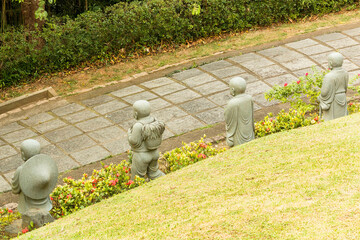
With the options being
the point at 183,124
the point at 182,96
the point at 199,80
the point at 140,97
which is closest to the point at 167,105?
the point at 182,96

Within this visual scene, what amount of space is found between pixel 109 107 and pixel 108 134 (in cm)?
112

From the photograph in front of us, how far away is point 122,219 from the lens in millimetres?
5992

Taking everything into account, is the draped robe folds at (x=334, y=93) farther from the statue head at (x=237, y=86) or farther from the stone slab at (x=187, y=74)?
the stone slab at (x=187, y=74)

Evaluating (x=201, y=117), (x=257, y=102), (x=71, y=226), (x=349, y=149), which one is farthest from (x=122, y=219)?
(x=257, y=102)

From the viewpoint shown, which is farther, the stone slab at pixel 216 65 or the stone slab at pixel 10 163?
the stone slab at pixel 216 65

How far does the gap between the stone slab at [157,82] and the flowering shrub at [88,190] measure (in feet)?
13.5

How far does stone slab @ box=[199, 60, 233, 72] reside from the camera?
12.1 meters

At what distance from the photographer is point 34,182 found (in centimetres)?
663

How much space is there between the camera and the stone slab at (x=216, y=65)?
1207 cm

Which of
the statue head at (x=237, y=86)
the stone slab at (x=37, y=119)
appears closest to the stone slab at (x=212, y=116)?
the statue head at (x=237, y=86)

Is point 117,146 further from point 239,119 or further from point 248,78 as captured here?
point 248,78

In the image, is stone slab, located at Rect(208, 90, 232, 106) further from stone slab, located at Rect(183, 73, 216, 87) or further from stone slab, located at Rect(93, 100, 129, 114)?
stone slab, located at Rect(93, 100, 129, 114)

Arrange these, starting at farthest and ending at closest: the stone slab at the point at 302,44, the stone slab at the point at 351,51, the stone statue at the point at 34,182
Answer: the stone slab at the point at 302,44 < the stone slab at the point at 351,51 < the stone statue at the point at 34,182

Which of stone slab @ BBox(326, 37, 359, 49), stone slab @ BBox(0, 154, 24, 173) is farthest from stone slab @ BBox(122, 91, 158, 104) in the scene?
stone slab @ BBox(326, 37, 359, 49)
